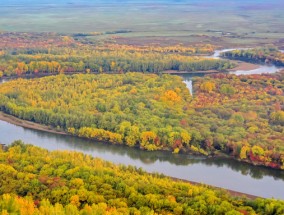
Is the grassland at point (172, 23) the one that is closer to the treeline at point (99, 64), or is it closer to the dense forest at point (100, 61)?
the dense forest at point (100, 61)

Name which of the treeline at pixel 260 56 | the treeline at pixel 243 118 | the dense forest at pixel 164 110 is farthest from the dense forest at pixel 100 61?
the treeline at pixel 243 118

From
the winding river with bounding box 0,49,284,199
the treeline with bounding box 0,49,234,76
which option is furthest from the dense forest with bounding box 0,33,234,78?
the winding river with bounding box 0,49,284,199

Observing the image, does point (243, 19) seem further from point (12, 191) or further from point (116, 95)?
point (12, 191)

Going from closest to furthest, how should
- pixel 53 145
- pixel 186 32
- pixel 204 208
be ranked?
pixel 204 208, pixel 53 145, pixel 186 32

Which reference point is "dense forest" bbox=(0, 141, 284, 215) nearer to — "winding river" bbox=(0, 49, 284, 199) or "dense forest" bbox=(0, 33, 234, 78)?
"winding river" bbox=(0, 49, 284, 199)

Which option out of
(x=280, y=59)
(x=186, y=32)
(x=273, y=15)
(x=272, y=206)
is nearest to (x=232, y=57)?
(x=280, y=59)
